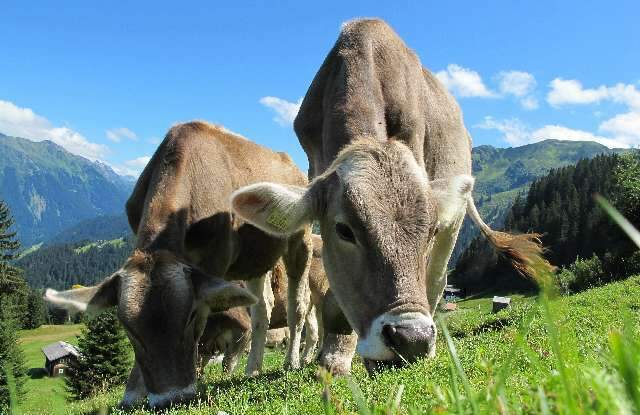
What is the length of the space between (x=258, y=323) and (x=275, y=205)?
5511mm

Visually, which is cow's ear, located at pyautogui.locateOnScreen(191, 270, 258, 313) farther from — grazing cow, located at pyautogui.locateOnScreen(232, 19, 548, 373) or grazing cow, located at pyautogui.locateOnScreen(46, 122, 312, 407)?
grazing cow, located at pyautogui.locateOnScreen(232, 19, 548, 373)

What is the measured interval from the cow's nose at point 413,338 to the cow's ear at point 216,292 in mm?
3051

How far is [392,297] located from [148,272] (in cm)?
349

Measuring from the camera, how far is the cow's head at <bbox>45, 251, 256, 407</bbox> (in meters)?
6.45

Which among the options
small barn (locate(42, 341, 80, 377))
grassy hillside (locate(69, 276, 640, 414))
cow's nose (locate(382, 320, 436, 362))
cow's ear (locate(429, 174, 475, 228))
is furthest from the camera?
small barn (locate(42, 341, 80, 377))

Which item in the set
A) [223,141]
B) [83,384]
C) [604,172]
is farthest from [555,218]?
[223,141]

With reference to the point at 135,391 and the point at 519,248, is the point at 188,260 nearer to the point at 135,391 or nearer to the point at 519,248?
the point at 135,391

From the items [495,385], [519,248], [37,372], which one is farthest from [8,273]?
[495,385]

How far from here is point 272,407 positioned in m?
4.38

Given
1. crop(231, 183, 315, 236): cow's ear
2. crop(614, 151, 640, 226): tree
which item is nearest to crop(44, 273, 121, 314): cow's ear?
crop(231, 183, 315, 236): cow's ear

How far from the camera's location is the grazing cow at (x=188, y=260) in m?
6.58

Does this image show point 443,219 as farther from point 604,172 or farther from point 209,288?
point 604,172

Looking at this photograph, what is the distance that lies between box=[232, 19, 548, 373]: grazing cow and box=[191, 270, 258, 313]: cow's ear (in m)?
1.17

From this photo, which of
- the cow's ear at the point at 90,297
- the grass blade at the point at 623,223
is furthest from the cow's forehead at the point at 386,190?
the grass blade at the point at 623,223
